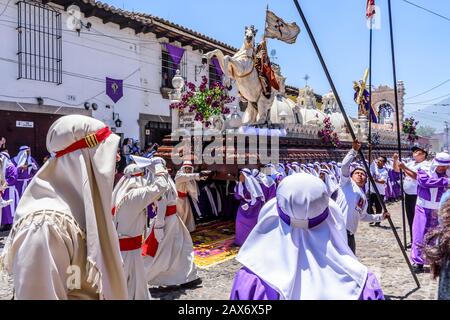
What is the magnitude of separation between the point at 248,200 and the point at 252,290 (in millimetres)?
5284

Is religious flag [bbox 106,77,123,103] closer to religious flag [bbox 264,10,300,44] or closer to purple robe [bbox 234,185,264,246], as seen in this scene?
religious flag [bbox 264,10,300,44]

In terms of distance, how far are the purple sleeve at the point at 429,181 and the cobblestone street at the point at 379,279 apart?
1219 millimetres

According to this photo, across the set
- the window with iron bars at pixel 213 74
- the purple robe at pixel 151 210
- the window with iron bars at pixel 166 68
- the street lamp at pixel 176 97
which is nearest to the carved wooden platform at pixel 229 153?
the street lamp at pixel 176 97

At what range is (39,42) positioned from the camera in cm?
1166

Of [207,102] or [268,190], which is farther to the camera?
[207,102]

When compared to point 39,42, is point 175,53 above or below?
above

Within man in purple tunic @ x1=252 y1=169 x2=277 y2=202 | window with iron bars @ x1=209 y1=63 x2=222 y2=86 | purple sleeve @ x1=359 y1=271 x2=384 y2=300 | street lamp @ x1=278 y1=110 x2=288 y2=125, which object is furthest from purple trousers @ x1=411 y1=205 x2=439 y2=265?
window with iron bars @ x1=209 y1=63 x2=222 y2=86

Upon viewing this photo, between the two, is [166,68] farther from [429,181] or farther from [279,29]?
[429,181]

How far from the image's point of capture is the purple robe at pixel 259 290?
6.21 feet

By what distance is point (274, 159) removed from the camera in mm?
7910

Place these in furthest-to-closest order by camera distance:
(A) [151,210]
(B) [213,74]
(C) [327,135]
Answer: (B) [213,74]
(C) [327,135]
(A) [151,210]

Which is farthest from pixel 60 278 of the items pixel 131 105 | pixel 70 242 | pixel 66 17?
pixel 131 105

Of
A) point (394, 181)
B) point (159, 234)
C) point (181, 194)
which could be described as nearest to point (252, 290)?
point (159, 234)

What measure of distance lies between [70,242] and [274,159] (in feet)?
20.6
